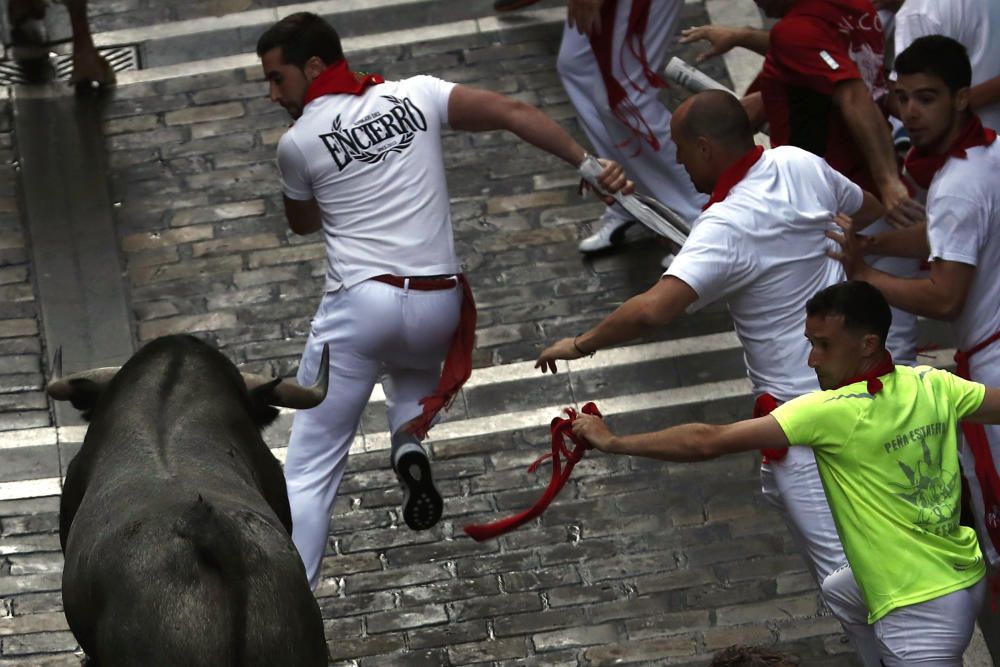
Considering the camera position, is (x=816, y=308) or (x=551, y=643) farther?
(x=551, y=643)

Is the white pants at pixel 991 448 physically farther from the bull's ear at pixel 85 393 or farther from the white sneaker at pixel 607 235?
the bull's ear at pixel 85 393

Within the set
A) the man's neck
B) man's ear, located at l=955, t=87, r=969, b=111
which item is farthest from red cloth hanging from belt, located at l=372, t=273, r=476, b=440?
man's ear, located at l=955, t=87, r=969, b=111

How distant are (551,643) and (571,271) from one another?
3.12 metres

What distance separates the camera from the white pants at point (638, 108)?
10.6m

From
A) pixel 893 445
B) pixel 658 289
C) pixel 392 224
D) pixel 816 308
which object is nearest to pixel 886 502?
pixel 893 445

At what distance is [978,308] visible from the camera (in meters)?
7.62

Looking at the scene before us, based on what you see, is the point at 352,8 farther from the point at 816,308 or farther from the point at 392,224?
the point at 816,308

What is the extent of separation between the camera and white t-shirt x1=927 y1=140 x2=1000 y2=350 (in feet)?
24.2

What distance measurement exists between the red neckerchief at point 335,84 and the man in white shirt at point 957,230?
2433 millimetres

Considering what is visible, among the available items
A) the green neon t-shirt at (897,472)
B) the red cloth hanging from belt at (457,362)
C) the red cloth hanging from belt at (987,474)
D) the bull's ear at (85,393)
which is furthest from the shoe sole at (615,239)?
the green neon t-shirt at (897,472)

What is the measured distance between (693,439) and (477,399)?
148 inches

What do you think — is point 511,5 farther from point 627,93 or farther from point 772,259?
point 772,259

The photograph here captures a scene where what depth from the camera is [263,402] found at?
24.2 ft

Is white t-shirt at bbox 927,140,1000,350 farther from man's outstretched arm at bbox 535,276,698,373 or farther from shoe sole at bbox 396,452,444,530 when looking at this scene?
shoe sole at bbox 396,452,444,530
